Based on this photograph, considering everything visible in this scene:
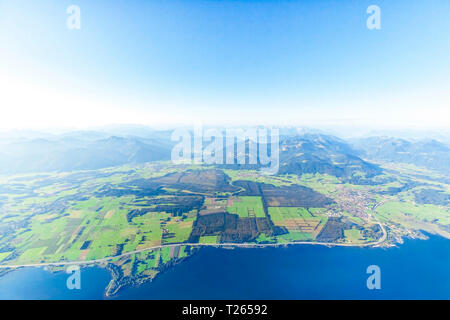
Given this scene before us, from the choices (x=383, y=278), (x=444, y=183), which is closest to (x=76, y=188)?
(x=383, y=278)

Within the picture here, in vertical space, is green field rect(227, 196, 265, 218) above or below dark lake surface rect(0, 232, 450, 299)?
above

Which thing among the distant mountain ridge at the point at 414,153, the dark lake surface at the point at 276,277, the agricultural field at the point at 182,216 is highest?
the distant mountain ridge at the point at 414,153

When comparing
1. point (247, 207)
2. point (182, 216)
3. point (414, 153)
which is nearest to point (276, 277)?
point (247, 207)

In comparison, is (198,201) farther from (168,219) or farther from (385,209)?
(385,209)

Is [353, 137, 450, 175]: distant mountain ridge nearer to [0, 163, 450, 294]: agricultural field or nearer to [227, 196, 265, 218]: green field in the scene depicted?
[0, 163, 450, 294]: agricultural field

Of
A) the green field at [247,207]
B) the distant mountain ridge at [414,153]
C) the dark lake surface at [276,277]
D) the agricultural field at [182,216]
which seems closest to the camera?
the dark lake surface at [276,277]

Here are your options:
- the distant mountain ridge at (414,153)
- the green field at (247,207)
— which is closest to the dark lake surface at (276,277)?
the green field at (247,207)

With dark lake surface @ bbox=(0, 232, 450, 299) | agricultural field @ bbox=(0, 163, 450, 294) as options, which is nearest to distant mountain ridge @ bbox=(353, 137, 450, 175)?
agricultural field @ bbox=(0, 163, 450, 294)

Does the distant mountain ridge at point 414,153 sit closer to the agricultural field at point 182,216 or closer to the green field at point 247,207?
the agricultural field at point 182,216

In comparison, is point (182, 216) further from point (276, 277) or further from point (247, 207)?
point (276, 277)
